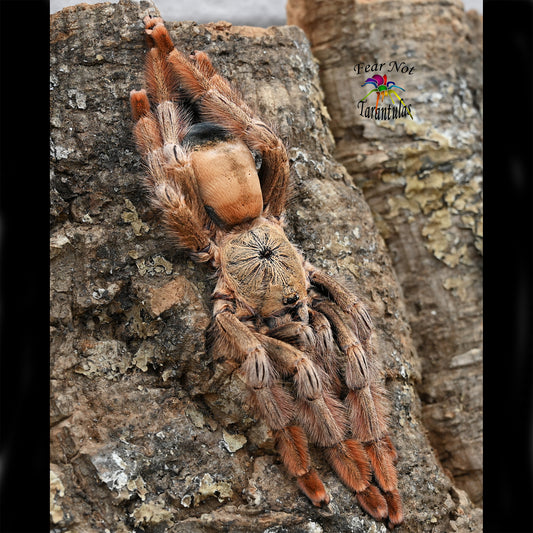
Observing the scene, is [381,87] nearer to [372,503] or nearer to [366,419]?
[366,419]

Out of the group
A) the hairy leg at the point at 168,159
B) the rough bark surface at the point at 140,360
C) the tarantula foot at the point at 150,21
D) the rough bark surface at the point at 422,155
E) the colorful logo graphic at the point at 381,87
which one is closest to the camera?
the rough bark surface at the point at 140,360

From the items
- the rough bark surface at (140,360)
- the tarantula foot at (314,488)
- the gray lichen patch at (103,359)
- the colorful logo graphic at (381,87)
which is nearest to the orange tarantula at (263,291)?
the tarantula foot at (314,488)

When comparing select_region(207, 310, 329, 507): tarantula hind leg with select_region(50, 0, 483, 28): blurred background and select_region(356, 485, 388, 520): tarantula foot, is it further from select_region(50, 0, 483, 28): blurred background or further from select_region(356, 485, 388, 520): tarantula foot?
select_region(50, 0, 483, 28): blurred background

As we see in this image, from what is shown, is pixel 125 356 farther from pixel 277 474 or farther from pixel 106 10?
pixel 106 10

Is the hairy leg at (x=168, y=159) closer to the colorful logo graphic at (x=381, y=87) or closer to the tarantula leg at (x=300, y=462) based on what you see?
the tarantula leg at (x=300, y=462)

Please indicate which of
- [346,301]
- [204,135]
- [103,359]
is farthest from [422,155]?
[103,359]

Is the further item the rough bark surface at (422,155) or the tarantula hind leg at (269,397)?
the rough bark surface at (422,155)

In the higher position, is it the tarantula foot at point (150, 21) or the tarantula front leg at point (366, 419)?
the tarantula foot at point (150, 21)
